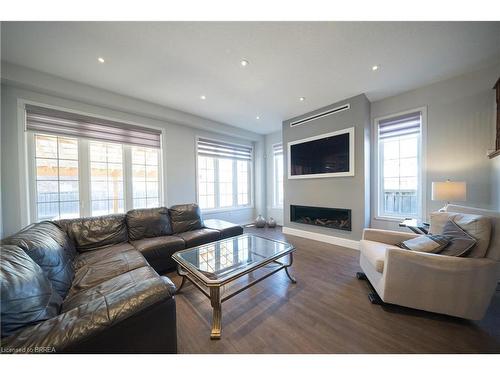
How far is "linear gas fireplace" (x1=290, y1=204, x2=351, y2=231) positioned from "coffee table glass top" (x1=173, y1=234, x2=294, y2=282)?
1.77 m

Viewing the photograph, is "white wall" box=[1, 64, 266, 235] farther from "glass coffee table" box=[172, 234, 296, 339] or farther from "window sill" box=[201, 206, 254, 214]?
"glass coffee table" box=[172, 234, 296, 339]

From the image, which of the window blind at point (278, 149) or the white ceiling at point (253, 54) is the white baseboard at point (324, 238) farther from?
the white ceiling at point (253, 54)

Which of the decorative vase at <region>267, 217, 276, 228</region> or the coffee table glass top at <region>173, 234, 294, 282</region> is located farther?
the decorative vase at <region>267, 217, 276, 228</region>

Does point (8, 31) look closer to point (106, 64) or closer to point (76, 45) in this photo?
point (76, 45)

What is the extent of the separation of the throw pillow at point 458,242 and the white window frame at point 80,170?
4095 millimetres

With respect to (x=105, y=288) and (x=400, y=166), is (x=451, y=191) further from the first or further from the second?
(x=105, y=288)

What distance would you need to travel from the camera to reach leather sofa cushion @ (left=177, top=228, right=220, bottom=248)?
8.14 ft

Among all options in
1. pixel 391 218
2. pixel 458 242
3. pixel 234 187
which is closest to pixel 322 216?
pixel 391 218

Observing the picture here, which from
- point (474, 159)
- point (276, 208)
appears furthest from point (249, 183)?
point (474, 159)

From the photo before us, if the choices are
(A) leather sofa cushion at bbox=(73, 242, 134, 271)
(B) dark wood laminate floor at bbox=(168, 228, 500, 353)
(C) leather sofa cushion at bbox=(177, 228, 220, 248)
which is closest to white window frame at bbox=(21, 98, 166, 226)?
(A) leather sofa cushion at bbox=(73, 242, 134, 271)

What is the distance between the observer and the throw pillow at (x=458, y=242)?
1393mm

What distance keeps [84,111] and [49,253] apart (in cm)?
248

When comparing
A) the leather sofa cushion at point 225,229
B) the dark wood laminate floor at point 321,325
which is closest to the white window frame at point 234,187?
the leather sofa cushion at point 225,229
